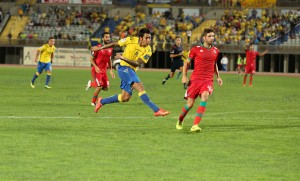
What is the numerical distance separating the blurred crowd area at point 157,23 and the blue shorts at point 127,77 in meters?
47.8

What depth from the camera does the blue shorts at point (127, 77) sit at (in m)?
19.0

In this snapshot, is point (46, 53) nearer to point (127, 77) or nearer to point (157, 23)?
point (127, 77)

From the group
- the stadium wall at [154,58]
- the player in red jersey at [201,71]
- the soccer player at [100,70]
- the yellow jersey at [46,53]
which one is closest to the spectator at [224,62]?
the stadium wall at [154,58]

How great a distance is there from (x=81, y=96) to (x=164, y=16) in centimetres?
4641

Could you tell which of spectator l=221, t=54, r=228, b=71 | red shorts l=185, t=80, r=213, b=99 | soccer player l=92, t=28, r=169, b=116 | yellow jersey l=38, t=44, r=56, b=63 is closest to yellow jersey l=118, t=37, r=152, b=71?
soccer player l=92, t=28, r=169, b=116

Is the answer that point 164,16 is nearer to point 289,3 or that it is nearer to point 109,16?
point 109,16

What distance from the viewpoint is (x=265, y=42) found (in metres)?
65.9

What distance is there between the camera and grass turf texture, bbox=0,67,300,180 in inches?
437

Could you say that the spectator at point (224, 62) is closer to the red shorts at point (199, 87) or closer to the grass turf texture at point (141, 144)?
the grass turf texture at point (141, 144)

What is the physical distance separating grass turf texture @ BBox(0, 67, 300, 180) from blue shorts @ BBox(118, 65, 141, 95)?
80 centimetres

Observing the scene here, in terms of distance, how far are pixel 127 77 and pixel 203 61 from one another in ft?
8.20

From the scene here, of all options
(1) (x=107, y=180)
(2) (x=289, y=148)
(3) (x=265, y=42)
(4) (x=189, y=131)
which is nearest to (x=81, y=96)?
(4) (x=189, y=131)

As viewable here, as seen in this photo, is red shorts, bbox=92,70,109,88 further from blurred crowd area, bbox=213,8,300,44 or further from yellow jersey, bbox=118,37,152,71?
blurred crowd area, bbox=213,8,300,44

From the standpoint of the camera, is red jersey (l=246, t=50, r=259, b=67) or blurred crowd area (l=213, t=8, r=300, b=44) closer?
red jersey (l=246, t=50, r=259, b=67)
